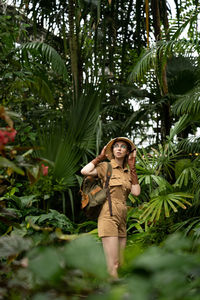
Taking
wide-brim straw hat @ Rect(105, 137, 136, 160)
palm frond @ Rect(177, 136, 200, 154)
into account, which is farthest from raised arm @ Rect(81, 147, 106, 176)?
palm frond @ Rect(177, 136, 200, 154)

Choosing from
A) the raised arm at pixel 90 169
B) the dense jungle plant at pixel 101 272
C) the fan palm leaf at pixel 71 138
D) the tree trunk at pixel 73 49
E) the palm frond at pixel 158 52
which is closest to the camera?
the dense jungle plant at pixel 101 272

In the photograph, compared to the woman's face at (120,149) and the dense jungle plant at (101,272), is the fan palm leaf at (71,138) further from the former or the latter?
the dense jungle plant at (101,272)

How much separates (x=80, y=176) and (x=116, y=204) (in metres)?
1.77

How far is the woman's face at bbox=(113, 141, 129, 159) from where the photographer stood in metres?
3.05

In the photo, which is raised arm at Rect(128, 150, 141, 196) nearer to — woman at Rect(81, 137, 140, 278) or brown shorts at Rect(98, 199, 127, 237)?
woman at Rect(81, 137, 140, 278)

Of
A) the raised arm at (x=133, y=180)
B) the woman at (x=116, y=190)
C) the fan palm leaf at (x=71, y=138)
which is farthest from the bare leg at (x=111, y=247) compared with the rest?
the fan palm leaf at (x=71, y=138)

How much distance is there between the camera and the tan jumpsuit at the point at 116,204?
2.75m

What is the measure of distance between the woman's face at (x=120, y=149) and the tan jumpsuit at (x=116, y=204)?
0.07 meters

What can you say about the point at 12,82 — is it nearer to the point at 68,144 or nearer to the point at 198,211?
the point at 68,144

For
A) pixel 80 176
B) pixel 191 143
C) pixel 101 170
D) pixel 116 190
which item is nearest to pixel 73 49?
pixel 80 176

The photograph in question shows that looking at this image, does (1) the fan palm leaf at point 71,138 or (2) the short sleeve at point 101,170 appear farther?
(1) the fan palm leaf at point 71,138

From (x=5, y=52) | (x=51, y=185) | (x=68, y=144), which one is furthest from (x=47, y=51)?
(x=51, y=185)

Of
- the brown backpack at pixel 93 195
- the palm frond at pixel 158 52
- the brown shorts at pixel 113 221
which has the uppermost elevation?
the palm frond at pixel 158 52

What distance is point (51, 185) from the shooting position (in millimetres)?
4070
